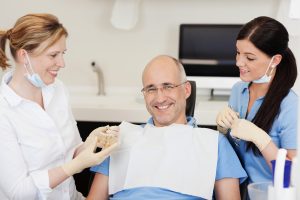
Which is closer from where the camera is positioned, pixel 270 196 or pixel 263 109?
pixel 270 196

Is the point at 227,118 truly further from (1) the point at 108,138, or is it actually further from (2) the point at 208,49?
(2) the point at 208,49

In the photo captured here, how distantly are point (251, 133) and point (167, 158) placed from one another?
1.13 feet

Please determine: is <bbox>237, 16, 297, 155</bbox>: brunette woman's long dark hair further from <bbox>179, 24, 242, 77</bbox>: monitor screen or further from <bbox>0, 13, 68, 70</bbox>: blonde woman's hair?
<bbox>179, 24, 242, 77</bbox>: monitor screen

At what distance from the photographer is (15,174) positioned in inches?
59.7

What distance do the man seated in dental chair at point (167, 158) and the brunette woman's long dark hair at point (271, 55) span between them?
164 mm

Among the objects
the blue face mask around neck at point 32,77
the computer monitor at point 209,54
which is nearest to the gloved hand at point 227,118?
the blue face mask around neck at point 32,77

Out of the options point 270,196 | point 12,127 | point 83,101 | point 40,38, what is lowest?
point 83,101

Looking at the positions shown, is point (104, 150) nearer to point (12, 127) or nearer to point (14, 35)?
point (12, 127)

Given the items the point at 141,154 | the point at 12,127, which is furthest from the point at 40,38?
the point at 141,154

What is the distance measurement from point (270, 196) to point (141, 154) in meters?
0.86

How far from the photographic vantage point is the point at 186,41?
3098 millimetres

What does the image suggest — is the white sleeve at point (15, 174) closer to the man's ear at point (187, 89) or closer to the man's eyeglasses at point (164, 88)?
the man's eyeglasses at point (164, 88)

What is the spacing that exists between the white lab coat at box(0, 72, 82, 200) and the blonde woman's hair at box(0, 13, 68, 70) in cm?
17

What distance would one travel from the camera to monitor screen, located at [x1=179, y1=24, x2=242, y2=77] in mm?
3064
